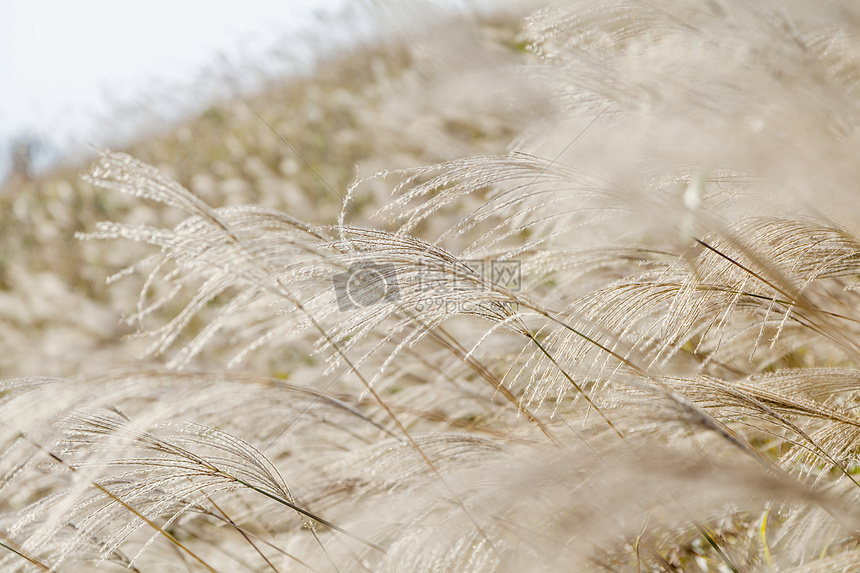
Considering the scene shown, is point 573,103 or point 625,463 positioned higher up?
point 573,103

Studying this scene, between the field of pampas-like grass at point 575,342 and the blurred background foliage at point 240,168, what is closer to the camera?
the field of pampas-like grass at point 575,342

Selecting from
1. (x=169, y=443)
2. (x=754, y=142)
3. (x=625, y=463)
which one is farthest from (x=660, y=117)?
(x=169, y=443)

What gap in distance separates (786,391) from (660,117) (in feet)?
1.96

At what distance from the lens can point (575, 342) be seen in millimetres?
923

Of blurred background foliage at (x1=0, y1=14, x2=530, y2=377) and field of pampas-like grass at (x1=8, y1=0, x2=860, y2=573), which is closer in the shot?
field of pampas-like grass at (x1=8, y1=0, x2=860, y2=573)

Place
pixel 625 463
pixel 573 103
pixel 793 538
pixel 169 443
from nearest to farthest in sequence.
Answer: pixel 625 463, pixel 169 443, pixel 793 538, pixel 573 103

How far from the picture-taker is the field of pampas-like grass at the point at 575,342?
81cm

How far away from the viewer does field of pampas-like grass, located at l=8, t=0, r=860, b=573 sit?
2.67 ft

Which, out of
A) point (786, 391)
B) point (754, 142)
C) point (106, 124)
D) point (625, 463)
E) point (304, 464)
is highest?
point (106, 124)

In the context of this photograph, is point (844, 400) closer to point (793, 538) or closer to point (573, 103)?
point (793, 538)

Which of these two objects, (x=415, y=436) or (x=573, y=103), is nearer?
(x=415, y=436)

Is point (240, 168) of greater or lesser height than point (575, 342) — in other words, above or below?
above

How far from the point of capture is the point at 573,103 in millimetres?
1302

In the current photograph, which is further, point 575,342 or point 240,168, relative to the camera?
point 240,168
